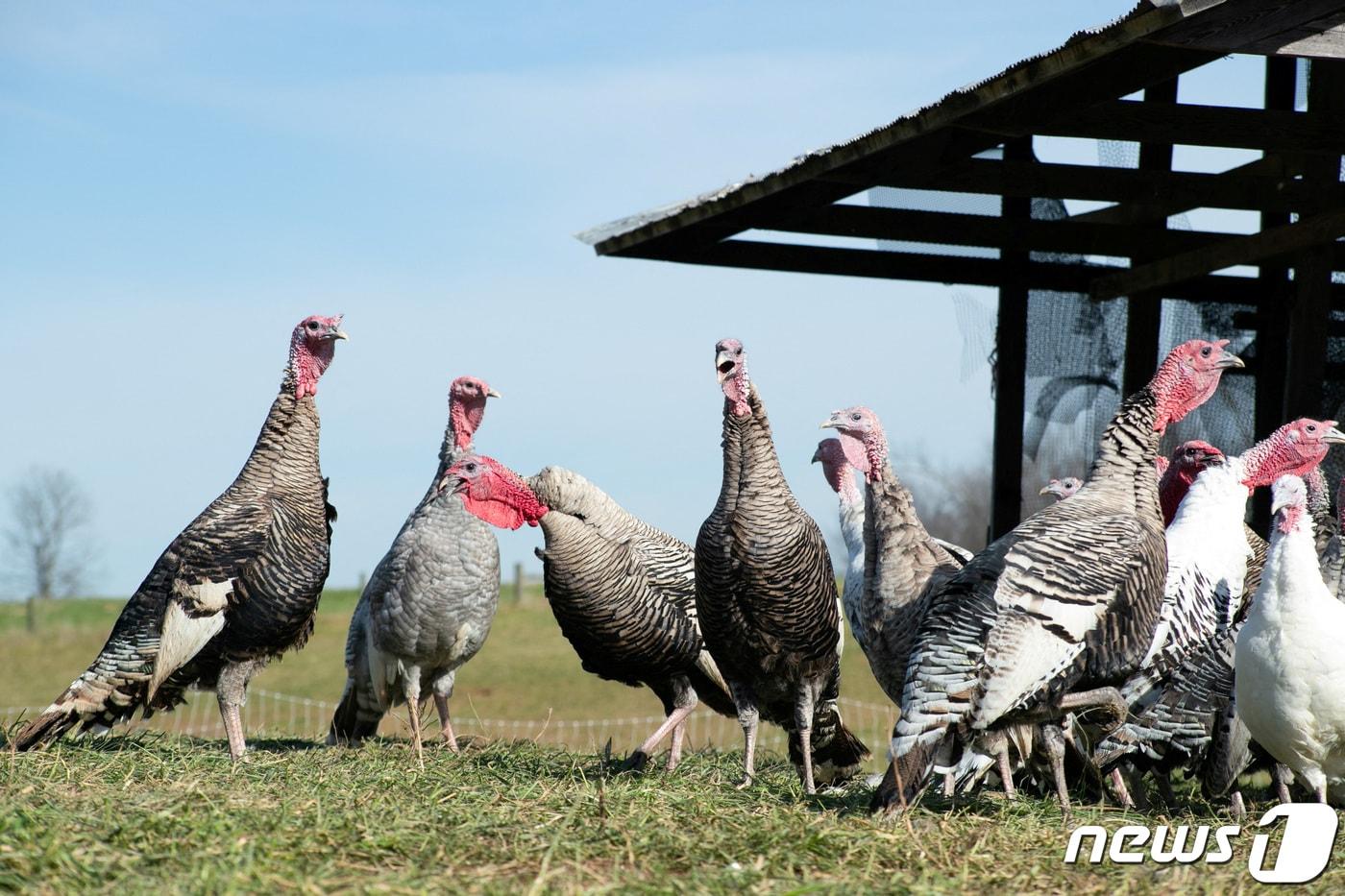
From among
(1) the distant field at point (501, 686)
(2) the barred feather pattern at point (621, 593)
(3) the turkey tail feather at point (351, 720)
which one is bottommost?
(1) the distant field at point (501, 686)

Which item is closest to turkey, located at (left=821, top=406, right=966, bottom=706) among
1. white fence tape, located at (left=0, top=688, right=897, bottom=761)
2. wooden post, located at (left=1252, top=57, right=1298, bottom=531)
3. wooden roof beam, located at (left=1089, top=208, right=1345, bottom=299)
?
wooden roof beam, located at (left=1089, top=208, right=1345, bottom=299)

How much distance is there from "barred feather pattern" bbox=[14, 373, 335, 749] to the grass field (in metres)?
0.34

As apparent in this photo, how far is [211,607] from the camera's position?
6570 millimetres

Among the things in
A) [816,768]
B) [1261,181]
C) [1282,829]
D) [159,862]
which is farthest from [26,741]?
[1261,181]

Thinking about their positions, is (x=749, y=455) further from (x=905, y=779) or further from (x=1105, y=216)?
(x=1105, y=216)

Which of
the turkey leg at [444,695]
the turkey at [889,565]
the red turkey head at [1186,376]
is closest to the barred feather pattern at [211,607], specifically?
the turkey leg at [444,695]

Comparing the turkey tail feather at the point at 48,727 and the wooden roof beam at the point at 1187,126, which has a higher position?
the wooden roof beam at the point at 1187,126

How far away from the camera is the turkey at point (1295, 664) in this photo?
4.94 m

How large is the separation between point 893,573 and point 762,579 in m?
0.67

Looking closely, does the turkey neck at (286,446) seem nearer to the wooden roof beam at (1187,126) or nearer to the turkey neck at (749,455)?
the turkey neck at (749,455)

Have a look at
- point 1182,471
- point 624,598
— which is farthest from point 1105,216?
point 624,598

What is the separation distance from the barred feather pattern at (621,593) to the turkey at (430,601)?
538 millimetres

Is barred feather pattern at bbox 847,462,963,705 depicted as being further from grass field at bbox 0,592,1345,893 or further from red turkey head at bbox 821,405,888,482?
grass field at bbox 0,592,1345,893

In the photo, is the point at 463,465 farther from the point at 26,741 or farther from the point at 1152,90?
the point at 1152,90
